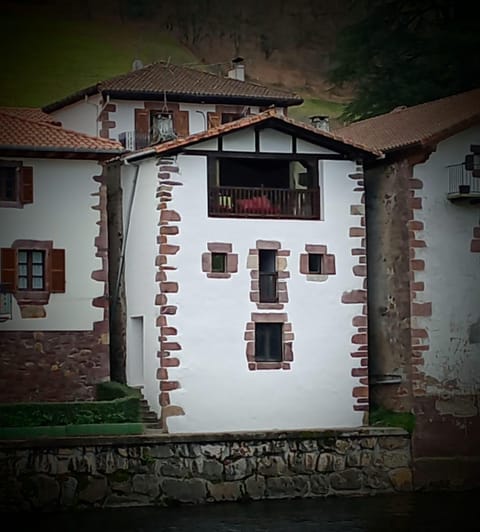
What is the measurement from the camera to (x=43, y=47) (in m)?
47.4

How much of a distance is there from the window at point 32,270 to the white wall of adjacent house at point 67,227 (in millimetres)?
111

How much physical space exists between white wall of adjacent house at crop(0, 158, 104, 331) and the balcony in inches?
270

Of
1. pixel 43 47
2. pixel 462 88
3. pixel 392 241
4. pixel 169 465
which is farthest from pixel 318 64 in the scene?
pixel 169 465

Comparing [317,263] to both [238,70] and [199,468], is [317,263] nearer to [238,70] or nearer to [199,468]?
[199,468]

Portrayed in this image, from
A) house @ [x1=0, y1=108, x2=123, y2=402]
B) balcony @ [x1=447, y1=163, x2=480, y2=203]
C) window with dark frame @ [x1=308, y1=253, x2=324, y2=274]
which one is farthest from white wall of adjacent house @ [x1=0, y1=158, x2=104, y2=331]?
balcony @ [x1=447, y1=163, x2=480, y2=203]

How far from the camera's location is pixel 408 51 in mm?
43375

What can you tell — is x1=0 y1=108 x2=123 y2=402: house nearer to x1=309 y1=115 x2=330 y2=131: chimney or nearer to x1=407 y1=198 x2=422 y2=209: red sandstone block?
x1=309 y1=115 x2=330 y2=131: chimney

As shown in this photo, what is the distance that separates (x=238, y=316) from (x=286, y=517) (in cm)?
447

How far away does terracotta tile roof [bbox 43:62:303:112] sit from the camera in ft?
120

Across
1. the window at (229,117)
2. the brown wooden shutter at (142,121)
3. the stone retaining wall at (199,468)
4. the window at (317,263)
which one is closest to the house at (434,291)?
the stone retaining wall at (199,468)

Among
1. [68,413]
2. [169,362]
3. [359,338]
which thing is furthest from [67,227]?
[359,338]

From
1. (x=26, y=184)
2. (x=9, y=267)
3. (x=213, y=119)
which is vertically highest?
(x=213, y=119)

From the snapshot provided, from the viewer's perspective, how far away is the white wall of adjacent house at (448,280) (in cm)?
3216

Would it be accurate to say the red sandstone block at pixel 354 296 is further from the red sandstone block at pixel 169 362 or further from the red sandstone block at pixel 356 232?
the red sandstone block at pixel 169 362
